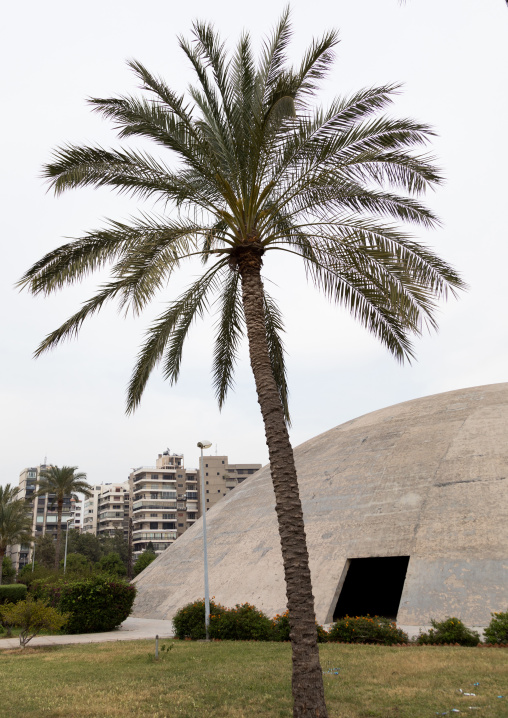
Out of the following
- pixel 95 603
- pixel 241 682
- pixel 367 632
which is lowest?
pixel 241 682

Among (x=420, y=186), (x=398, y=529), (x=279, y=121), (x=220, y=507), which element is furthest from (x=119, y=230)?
(x=220, y=507)

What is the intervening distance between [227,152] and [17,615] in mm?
13666

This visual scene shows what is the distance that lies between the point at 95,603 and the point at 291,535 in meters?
15.0

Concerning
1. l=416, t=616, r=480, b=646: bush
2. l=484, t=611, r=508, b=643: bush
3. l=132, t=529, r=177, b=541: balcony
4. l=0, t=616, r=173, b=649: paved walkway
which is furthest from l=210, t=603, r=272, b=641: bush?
l=132, t=529, r=177, b=541: balcony

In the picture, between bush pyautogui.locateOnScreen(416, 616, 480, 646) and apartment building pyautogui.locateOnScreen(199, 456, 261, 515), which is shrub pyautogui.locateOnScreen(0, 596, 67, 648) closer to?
bush pyautogui.locateOnScreen(416, 616, 480, 646)

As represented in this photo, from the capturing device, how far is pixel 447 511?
1756 centimetres

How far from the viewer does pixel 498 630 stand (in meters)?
12.7

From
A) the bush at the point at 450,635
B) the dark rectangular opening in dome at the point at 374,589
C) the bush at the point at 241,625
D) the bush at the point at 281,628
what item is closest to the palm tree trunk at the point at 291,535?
the bush at the point at 450,635

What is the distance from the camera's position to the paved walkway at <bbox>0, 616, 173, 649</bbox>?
57.4ft

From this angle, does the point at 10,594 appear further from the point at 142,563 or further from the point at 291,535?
the point at 291,535

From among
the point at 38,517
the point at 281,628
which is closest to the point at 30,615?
the point at 281,628

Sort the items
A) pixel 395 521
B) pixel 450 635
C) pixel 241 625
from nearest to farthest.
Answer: pixel 450 635 < pixel 241 625 < pixel 395 521

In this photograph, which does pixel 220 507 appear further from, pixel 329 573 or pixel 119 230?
pixel 119 230

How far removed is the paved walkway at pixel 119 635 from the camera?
57.4 ft
